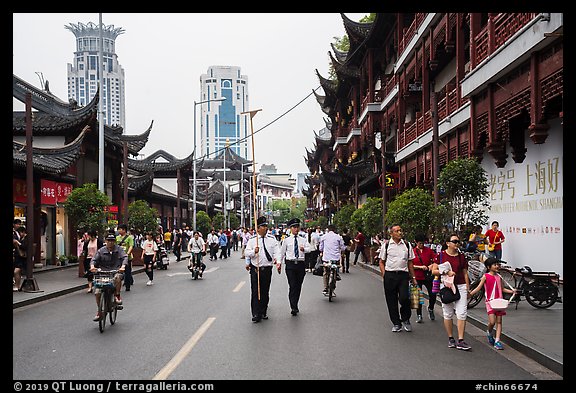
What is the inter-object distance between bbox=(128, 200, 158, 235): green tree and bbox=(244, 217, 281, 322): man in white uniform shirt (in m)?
20.6

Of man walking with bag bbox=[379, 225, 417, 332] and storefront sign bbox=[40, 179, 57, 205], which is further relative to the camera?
storefront sign bbox=[40, 179, 57, 205]

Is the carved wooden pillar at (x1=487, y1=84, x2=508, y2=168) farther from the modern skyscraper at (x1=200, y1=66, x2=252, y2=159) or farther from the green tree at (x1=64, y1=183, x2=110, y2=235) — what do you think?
Result: the modern skyscraper at (x1=200, y1=66, x2=252, y2=159)

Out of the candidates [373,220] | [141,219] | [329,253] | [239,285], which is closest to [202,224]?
[141,219]

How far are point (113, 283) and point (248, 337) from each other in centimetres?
329

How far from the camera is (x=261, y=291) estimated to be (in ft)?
39.6

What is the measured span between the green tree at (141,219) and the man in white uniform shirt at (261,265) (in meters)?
20.6

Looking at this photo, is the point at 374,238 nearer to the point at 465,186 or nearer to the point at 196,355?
the point at 465,186

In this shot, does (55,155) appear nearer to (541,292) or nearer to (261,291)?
(261,291)

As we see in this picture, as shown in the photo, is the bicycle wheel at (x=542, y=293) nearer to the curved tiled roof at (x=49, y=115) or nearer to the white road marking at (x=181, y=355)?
the white road marking at (x=181, y=355)

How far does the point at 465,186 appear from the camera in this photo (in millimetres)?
16625

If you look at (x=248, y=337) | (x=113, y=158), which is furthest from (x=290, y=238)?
(x=113, y=158)

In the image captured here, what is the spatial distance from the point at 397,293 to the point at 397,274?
0.34 m

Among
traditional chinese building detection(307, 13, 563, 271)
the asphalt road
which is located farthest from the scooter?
traditional chinese building detection(307, 13, 563, 271)

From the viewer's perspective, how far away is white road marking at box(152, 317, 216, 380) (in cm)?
743
